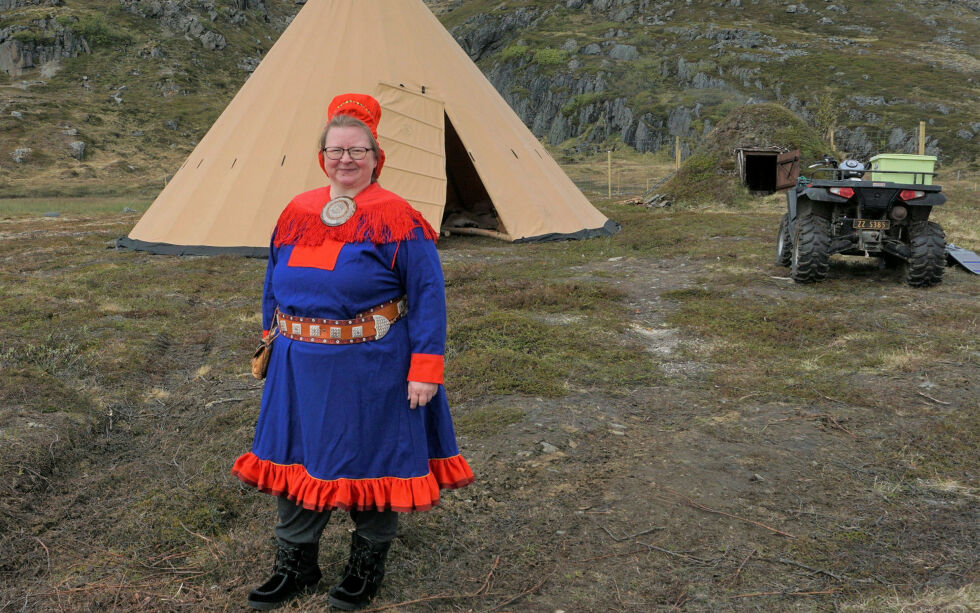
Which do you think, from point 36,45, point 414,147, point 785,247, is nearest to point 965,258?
point 785,247

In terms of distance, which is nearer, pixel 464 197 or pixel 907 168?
pixel 907 168

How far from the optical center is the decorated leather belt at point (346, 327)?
90.7 inches

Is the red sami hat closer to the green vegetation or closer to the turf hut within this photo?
the turf hut

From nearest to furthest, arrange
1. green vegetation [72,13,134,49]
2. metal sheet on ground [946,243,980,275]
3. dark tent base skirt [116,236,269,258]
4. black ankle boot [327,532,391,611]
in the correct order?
black ankle boot [327,532,391,611]
metal sheet on ground [946,243,980,275]
dark tent base skirt [116,236,269,258]
green vegetation [72,13,134,49]

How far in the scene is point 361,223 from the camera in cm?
233

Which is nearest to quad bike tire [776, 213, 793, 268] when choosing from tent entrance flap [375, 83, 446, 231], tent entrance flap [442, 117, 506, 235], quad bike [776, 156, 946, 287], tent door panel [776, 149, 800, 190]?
quad bike [776, 156, 946, 287]

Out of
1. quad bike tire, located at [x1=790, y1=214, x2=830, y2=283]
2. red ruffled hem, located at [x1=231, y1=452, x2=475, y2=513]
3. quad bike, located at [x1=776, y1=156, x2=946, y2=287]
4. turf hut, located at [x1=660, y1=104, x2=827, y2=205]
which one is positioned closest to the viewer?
red ruffled hem, located at [x1=231, y1=452, x2=475, y2=513]

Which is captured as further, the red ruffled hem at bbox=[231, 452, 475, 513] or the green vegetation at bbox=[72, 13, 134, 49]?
the green vegetation at bbox=[72, 13, 134, 49]

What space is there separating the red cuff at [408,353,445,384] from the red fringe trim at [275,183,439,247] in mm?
416

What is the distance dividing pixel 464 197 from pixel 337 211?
1163cm

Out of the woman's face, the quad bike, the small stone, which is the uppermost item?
the small stone

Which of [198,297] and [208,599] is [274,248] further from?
[198,297]

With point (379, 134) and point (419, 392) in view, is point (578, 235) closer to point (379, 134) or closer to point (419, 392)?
point (379, 134)

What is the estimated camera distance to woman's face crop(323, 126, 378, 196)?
2.31 m
